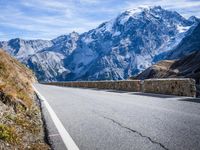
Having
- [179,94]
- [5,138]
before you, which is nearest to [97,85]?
[179,94]

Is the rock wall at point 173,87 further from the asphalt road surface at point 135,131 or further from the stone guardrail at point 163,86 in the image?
the asphalt road surface at point 135,131

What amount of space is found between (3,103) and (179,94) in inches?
531

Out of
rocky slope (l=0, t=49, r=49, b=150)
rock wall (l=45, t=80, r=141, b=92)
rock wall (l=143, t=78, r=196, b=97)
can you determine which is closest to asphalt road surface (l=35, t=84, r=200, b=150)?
rocky slope (l=0, t=49, r=49, b=150)

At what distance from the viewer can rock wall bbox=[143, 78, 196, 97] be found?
20469mm

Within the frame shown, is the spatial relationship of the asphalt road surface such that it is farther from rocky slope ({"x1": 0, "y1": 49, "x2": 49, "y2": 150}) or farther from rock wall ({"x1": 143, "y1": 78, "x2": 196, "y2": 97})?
rock wall ({"x1": 143, "y1": 78, "x2": 196, "y2": 97})

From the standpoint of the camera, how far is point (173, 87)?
2205 cm

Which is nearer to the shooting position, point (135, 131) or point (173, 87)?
point (135, 131)

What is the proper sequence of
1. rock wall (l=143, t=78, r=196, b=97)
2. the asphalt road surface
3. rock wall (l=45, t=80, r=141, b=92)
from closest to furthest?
1. the asphalt road surface
2. rock wall (l=143, t=78, r=196, b=97)
3. rock wall (l=45, t=80, r=141, b=92)

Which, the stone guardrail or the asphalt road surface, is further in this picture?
the stone guardrail

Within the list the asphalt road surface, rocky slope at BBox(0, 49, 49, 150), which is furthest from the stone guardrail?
rocky slope at BBox(0, 49, 49, 150)

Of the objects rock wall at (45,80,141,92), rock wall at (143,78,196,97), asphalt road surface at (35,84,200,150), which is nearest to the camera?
asphalt road surface at (35,84,200,150)

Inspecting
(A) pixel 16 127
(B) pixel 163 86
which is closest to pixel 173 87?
(B) pixel 163 86

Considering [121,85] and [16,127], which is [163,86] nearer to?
[121,85]

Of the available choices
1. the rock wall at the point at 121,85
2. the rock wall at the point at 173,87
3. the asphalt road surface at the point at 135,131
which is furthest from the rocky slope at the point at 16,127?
the rock wall at the point at 121,85
